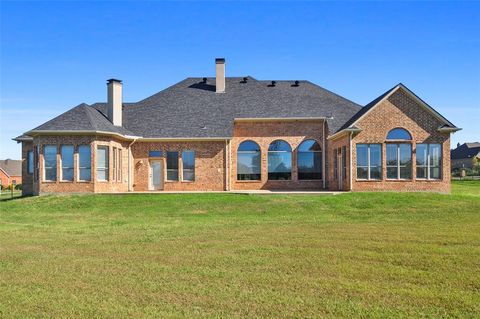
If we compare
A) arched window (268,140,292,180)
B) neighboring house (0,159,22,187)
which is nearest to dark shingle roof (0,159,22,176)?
neighboring house (0,159,22,187)

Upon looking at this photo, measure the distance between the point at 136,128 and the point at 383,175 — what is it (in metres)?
15.8

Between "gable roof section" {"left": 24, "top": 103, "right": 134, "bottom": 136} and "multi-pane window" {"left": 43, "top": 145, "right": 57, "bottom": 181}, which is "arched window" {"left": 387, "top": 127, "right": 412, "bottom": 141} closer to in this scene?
"gable roof section" {"left": 24, "top": 103, "right": 134, "bottom": 136}

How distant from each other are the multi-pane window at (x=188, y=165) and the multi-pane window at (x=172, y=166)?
527 millimetres

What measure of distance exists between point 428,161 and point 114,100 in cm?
1916

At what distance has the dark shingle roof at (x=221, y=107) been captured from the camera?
33344mm

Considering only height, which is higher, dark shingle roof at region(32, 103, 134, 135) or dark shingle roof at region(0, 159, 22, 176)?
dark shingle roof at region(32, 103, 134, 135)

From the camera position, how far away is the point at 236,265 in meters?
10.4

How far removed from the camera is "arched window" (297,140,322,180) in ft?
109

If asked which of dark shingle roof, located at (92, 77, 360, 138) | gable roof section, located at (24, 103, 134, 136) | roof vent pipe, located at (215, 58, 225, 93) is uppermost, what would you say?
roof vent pipe, located at (215, 58, 225, 93)

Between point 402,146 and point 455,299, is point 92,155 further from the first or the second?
point 455,299

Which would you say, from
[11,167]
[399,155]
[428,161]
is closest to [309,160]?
[399,155]

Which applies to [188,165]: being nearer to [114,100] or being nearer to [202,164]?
[202,164]

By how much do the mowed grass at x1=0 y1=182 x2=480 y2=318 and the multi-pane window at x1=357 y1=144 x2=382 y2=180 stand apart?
6943 millimetres

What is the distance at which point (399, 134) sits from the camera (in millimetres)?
28438
